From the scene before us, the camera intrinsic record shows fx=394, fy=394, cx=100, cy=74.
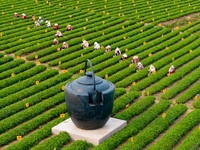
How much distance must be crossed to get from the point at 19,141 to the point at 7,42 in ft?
35.0

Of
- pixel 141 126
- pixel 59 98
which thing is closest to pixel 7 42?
pixel 59 98

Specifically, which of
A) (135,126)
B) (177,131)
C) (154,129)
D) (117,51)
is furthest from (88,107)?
(117,51)

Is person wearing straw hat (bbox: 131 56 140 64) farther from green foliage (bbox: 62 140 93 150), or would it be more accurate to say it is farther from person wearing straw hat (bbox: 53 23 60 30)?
green foliage (bbox: 62 140 93 150)

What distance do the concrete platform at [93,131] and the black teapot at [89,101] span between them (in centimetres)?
21

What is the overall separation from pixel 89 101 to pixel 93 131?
1135 millimetres

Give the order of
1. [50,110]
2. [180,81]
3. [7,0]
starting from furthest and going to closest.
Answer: [7,0] → [180,81] → [50,110]

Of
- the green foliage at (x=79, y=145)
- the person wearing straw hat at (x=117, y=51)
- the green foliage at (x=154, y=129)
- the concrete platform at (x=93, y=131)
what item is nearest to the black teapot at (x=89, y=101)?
the concrete platform at (x=93, y=131)

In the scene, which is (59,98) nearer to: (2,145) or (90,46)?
(2,145)

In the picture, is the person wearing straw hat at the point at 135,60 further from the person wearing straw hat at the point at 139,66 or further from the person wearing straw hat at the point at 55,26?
the person wearing straw hat at the point at 55,26

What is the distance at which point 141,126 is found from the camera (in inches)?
479

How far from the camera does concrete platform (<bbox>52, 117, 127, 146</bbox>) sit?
11266 millimetres

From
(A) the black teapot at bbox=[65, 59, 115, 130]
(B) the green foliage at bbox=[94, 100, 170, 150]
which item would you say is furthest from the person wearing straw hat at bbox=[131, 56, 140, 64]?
(A) the black teapot at bbox=[65, 59, 115, 130]

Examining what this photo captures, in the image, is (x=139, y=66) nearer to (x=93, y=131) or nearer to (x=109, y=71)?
(x=109, y=71)

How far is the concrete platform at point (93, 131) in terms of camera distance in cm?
1127
